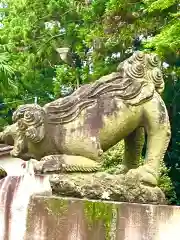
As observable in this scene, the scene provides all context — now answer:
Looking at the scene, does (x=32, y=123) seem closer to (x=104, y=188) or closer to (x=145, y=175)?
(x=104, y=188)

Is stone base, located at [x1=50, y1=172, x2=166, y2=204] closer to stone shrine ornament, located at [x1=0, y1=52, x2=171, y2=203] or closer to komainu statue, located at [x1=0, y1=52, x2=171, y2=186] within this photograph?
stone shrine ornament, located at [x1=0, y1=52, x2=171, y2=203]

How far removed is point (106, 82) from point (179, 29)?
785cm

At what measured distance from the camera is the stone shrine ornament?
5645 mm

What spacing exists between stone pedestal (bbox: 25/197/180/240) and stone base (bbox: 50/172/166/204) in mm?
164

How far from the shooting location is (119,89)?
6113 millimetres

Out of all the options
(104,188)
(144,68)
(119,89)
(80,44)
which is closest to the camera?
(104,188)

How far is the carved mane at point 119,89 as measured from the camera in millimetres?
5957

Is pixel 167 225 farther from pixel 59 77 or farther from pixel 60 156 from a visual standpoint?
pixel 59 77

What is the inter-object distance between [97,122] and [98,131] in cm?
9

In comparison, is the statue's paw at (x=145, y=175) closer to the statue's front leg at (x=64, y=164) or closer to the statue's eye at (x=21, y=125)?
the statue's front leg at (x=64, y=164)

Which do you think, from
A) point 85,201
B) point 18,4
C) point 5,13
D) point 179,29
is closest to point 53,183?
point 85,201

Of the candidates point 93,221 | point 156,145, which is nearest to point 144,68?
point 156,145

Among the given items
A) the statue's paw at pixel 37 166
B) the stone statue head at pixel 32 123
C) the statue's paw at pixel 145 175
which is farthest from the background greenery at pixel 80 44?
the statue's paw at pixel 37 166

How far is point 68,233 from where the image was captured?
17.3 ft
